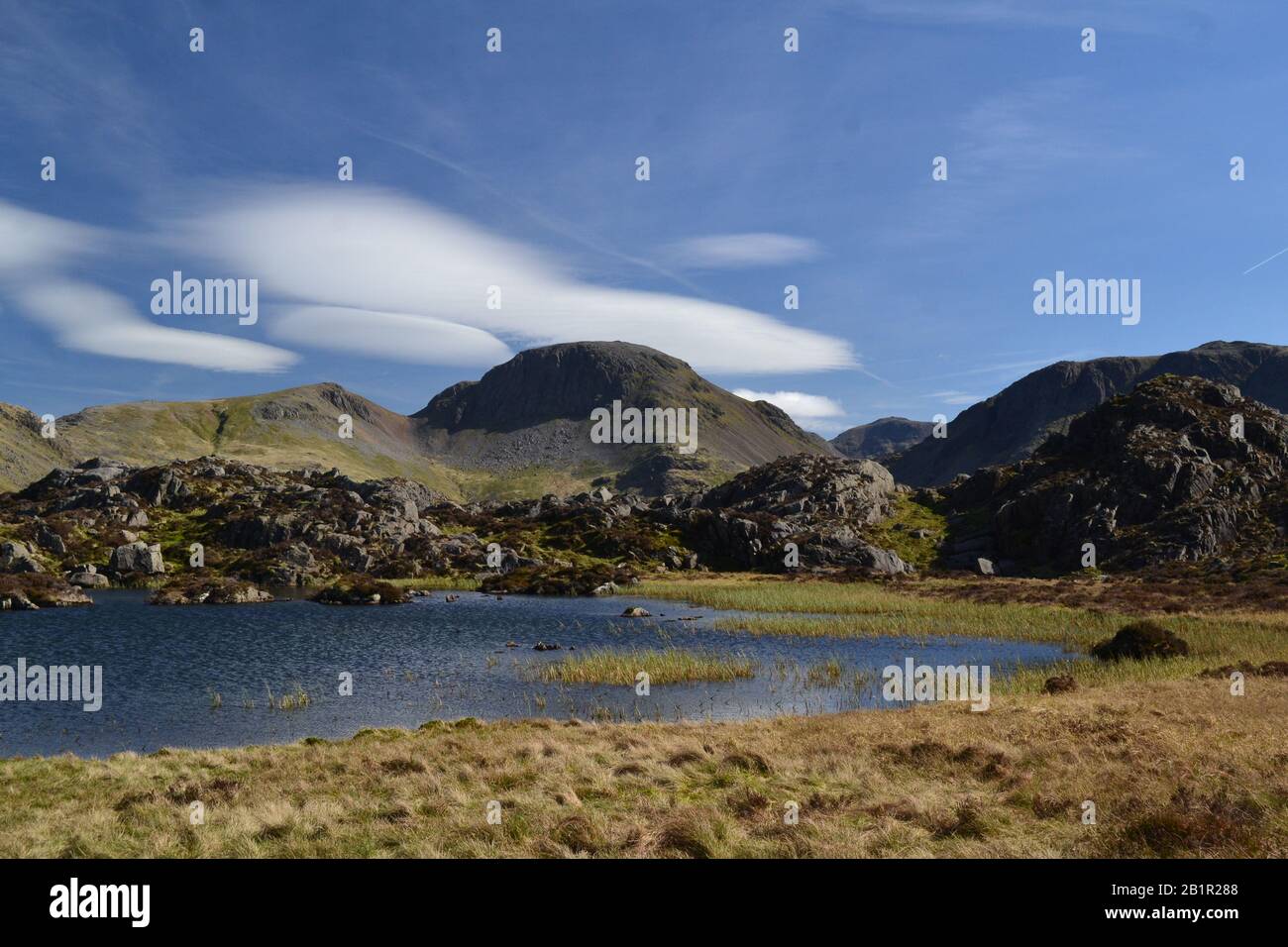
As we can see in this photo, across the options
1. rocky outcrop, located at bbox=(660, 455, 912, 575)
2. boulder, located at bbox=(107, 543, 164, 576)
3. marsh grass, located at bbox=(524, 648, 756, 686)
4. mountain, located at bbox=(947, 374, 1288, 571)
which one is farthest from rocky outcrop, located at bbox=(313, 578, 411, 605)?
mountain, located at bbox=(947, 374, 1288, 571)

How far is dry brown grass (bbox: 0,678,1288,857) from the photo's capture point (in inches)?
603

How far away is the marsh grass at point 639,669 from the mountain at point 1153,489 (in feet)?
300

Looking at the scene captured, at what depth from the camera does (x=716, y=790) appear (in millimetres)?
19906

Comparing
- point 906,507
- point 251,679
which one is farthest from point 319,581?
point 906,507

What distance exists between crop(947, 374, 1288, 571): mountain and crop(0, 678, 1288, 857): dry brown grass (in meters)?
107

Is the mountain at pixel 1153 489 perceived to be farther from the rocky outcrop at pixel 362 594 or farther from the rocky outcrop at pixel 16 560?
the rocky outcrop at pixel 16 560

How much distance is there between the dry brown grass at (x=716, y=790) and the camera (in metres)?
15.3

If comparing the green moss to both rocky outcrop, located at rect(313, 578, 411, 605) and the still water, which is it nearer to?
the still water

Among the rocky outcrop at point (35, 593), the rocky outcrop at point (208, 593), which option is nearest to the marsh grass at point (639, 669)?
the rocky outcrop at point (208, 593)

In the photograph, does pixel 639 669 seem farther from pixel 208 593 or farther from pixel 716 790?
pixel 208 593

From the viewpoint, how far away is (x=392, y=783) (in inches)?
802

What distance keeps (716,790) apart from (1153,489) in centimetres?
15336

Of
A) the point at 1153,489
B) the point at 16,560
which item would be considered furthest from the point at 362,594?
the point at 1153,489
